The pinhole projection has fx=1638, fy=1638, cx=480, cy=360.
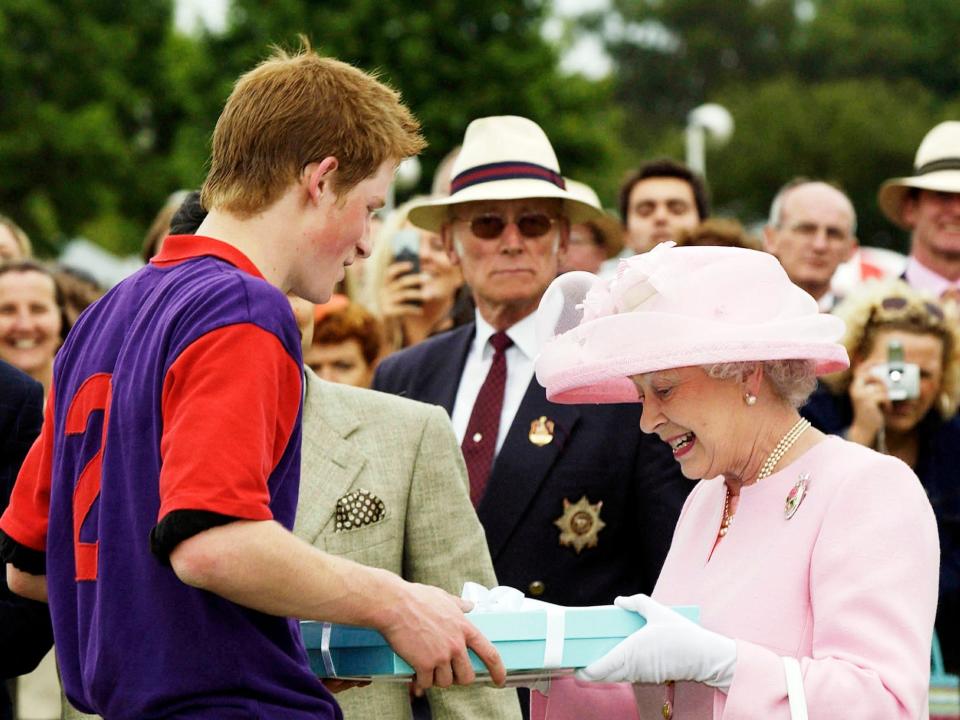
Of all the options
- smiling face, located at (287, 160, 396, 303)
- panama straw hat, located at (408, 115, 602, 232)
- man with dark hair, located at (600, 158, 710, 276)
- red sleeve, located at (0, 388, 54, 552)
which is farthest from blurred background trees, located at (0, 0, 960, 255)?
smiling face, located at (287, 160, 396, 303)

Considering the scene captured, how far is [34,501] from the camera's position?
10.9ft

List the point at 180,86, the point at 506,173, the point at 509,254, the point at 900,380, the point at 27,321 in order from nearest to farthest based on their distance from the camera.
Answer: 1. the point at 509,254
2. the point at 506,173
3. the point at 900,380
4. the point at 27,321
5. the point at 180,86

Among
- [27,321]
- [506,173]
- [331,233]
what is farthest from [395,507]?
[27,321]

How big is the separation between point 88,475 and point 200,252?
46 cm

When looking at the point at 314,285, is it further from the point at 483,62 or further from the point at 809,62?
the point at 809,62

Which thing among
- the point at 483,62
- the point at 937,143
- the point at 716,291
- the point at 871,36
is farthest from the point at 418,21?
the point at 871,36

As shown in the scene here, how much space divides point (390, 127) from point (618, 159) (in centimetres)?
3403

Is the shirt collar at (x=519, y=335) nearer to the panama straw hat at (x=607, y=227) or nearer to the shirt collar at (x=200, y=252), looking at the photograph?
the panama straw hat at (x=607, y=227)

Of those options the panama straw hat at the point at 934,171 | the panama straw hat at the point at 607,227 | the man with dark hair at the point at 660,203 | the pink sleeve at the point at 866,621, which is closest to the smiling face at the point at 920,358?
the panama straw hat at the point at 607,227

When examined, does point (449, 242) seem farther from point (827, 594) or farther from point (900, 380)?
point (827, 594)

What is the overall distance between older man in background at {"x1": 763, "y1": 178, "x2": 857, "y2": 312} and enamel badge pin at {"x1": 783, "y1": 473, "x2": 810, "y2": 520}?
4570mm

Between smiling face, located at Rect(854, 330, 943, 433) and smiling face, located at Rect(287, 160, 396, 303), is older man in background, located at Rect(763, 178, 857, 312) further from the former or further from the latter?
smiling face, located at Rect(287, 160, 396, 303)

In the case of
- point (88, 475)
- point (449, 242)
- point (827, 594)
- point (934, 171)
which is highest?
point (934, 171)

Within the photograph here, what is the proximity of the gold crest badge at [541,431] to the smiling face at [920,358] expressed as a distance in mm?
1803
